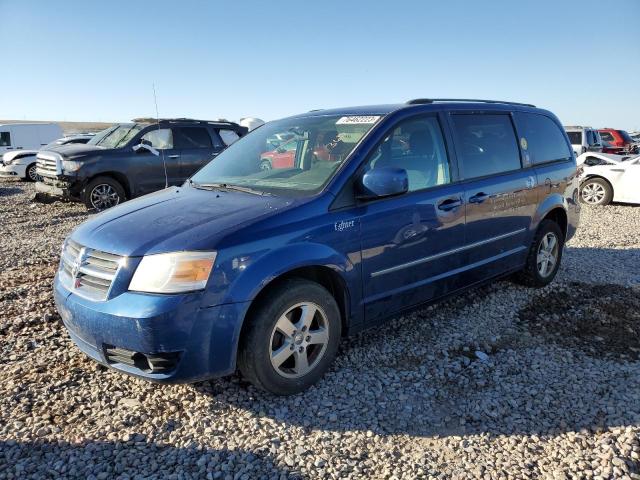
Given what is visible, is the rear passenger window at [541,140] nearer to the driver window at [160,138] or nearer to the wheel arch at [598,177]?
the wheel arch at [598,177]

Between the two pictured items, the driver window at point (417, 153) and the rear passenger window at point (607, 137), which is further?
the rear passenger window at point (607, 137)

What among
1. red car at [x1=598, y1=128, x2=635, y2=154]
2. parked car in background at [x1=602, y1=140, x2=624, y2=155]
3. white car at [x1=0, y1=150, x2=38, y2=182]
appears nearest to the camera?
white car at [x1=0, y1=150, x2=38, y2=182]

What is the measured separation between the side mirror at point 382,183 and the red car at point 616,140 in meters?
19.6

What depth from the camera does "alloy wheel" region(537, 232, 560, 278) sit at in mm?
5102

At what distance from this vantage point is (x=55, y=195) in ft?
33.2

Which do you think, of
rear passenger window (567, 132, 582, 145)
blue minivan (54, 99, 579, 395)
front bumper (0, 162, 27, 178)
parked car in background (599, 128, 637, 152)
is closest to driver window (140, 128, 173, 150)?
blue minivan (54, 99, 579, 395)

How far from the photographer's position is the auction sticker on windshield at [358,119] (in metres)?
3.68

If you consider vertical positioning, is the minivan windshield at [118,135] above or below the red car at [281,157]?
above

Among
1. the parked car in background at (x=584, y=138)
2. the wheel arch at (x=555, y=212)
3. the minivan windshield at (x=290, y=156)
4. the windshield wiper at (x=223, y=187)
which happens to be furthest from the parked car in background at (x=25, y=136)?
the wheel arch at (x=555, y=212)

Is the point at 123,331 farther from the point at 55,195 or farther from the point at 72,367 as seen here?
the point at 55,195

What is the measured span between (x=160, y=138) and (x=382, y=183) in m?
8.53

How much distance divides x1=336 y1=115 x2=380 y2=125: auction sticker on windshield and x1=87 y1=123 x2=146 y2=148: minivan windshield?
7.79 meters

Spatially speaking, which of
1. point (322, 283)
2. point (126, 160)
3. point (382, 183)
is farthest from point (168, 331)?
point (126, 160)

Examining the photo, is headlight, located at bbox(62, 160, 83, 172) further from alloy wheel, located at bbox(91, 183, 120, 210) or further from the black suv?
alloy wheel, located at bbox(91, 183, 120, 210)
